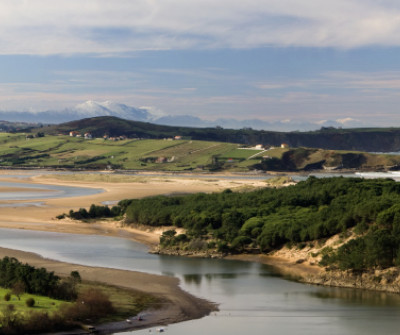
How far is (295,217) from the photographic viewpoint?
228 ft

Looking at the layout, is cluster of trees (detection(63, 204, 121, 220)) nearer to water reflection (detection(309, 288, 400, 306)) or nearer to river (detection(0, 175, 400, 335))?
river (detection(0, 175, 400, 335))

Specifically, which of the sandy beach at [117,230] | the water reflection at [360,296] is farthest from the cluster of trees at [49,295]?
the water reflection at [360,296]

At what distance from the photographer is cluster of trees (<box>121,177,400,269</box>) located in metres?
54.6

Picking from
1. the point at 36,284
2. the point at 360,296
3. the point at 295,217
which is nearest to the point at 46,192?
the point at 295,217

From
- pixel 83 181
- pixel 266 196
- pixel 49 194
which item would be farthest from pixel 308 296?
pixel 83 181

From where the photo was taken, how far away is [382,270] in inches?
2073

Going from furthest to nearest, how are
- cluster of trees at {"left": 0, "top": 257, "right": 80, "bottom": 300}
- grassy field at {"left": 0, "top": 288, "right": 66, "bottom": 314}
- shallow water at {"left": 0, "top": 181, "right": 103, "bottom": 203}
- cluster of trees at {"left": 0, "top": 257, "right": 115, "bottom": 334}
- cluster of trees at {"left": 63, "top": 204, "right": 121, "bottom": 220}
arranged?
shallow water at {"left": 0, "top": 181, "right": 103, "bottom": 203}
cluster of trees at {"left": 63, "top": 204, "right": 121, "bottom": 220}
cluster of trees at {"left": 0, "top": 257, "right": 80, "bottom": 300}
grassy field at {"left": 0, "top": 288, "right": 66, "bottom": 314}
cluster of trees at {"left": 0, "top": 257, "right": 115, "bottom": 334}

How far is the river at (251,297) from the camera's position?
40.9 m

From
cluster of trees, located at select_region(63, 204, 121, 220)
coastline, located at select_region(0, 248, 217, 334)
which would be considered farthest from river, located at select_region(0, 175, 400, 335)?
cluster of trees, located at select_region(63, 204, 121, 220)

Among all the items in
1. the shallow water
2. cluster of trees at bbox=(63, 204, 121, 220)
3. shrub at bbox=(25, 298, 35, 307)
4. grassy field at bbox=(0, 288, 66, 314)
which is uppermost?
the shallow water

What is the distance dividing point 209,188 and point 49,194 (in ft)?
114

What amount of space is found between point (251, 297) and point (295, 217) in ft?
71.7

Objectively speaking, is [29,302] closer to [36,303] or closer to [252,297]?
[36,303]

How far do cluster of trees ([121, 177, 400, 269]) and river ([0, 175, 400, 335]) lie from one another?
11.9 feet
